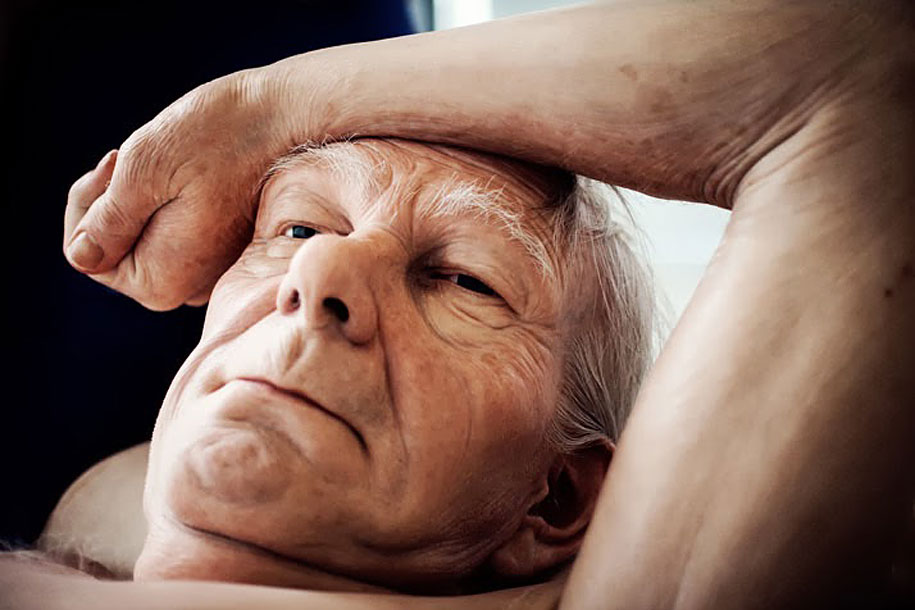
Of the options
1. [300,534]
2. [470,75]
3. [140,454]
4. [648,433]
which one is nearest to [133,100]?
[140,454]

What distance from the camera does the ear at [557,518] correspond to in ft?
3.14

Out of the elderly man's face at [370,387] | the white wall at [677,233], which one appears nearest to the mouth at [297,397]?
the elderly man's face at [370,387]

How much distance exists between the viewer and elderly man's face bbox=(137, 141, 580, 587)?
788 millimetres

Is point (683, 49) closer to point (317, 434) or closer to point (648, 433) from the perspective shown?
point (648, 433)

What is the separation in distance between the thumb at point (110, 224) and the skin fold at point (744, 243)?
10.5 inches

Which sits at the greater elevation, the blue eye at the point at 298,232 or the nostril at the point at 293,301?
the blue eye at the point at 298,232

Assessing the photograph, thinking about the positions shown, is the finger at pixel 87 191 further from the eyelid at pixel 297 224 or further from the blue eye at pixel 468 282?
the blue eye at pixel 468 282

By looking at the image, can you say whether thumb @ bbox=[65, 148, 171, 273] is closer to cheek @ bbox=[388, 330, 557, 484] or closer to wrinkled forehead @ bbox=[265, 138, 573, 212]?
wrinkled forehead @ bbox=[265, 138, 573, 212]

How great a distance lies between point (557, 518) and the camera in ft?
3.35

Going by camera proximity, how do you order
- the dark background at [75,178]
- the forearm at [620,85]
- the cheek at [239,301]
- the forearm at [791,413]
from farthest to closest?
the dark background at [75,178] → the cheek at [239,301] → the forearm at [620,85] → the forearm at [791,413]

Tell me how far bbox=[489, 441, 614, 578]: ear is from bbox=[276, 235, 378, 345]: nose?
290 millimetres

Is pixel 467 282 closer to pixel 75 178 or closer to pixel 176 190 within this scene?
pixel 176 190

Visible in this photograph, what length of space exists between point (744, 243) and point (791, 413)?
147mm

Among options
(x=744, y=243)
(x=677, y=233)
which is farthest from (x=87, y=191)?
(x=677, y=233)
